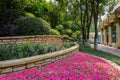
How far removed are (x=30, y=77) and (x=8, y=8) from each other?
776 centimetres

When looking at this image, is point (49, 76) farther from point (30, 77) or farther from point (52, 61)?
point (52, 61)

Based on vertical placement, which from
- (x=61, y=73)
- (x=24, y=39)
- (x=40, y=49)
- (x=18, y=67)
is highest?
(x=24, y=39)

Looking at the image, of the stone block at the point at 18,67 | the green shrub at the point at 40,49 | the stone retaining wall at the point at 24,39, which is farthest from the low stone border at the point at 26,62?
the stone retaining wall at the point at 24,39

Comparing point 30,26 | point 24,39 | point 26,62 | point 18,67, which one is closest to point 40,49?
point 26,62

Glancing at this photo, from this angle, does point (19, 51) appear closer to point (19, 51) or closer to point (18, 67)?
point (19, 51)

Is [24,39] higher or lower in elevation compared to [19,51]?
higher

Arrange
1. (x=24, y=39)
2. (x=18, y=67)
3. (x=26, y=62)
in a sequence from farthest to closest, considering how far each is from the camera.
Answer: (x=24, y=39)
(x=26, y=62)
(x=18, y=67)

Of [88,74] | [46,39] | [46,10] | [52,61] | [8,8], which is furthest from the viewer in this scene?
[46,10]

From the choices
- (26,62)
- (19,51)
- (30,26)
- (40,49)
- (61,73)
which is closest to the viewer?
(26,62)

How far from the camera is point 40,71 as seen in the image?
5.34 meters

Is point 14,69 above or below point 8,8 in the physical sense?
below

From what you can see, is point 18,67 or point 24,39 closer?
point 18,67

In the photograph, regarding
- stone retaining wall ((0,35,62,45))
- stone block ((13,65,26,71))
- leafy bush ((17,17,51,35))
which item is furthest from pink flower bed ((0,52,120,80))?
leafy bush ((17,17,51,35))

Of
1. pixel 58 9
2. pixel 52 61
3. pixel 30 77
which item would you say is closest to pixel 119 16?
pixel 58 9
